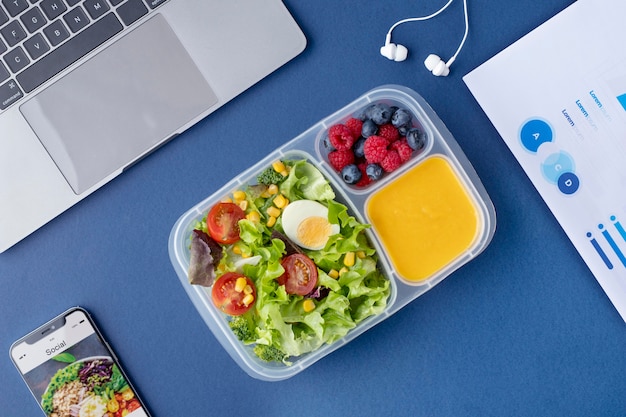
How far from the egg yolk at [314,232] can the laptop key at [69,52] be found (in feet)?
1.44

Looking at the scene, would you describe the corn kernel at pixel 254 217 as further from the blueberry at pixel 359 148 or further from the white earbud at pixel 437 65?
the white earbud at pixel 437 65

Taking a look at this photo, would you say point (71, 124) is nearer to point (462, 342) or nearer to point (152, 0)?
point (152, 0)

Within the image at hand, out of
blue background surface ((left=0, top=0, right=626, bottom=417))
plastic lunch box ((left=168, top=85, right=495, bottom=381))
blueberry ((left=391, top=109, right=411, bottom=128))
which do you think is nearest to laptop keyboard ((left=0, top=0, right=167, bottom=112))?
blue background surface ((left=0, top=0, right=626, bottom=417))

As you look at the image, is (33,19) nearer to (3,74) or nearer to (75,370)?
(3,74)

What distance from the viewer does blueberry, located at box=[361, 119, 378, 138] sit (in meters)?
0.94

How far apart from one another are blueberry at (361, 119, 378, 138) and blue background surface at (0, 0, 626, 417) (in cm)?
9

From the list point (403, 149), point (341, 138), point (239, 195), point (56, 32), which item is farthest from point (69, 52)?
point (403, 149)

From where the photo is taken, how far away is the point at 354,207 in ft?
3.14

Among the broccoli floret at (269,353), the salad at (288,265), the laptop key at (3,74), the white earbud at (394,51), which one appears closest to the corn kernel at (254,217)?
the salad at (288,265)

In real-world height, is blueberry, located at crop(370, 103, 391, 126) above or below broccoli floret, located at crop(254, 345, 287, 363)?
above

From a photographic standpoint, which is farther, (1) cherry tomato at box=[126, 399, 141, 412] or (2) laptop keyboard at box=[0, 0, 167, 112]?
(1) cherry tomato at box=[126, 399, 141, 412]

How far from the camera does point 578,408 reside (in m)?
1.00

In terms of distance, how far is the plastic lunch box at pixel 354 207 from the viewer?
0.96 m

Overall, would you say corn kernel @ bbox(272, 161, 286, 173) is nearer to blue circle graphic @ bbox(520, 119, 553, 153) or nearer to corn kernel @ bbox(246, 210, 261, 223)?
corn kernel @ bbox(246, 210, 261, 223)
